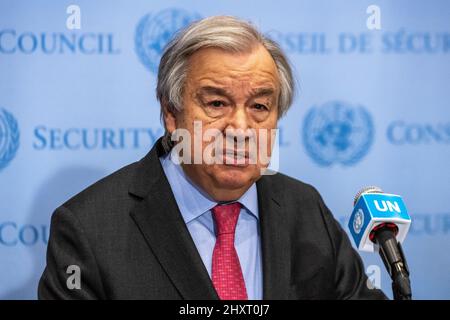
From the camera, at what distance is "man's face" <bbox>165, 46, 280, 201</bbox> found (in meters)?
1.53

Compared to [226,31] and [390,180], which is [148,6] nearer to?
[226,31]

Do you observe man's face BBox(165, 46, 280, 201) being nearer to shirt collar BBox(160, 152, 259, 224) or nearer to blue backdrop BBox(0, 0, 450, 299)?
shirt collar BBox(160, 152, 259, 224)

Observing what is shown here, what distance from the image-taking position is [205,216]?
5.27 feet

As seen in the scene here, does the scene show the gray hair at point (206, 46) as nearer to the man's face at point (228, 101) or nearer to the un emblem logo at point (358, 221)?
the man's face at point (228, 101)

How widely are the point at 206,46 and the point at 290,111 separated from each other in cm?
80

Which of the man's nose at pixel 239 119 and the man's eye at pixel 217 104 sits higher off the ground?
the man's eye at pixel 217 104

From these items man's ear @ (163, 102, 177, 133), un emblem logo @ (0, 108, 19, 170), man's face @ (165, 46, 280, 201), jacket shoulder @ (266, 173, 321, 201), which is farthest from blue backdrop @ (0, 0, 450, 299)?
man's face @ (165, 46, 280, 201)

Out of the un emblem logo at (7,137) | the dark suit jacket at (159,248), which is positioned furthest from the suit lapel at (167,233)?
the un emblem logo at (7,137)

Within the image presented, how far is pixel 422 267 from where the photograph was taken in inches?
93.7

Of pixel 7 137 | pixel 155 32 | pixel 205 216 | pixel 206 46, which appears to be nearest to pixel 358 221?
pixel 205 216

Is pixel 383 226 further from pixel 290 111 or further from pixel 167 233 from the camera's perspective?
pixel 290 111

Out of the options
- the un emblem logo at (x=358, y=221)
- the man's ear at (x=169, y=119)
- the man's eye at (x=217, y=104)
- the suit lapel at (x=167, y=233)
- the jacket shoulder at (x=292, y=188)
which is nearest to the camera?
the un emblem logo at (x=358, y=221)

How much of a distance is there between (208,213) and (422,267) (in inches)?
43.9

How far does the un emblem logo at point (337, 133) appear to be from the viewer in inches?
90.6
